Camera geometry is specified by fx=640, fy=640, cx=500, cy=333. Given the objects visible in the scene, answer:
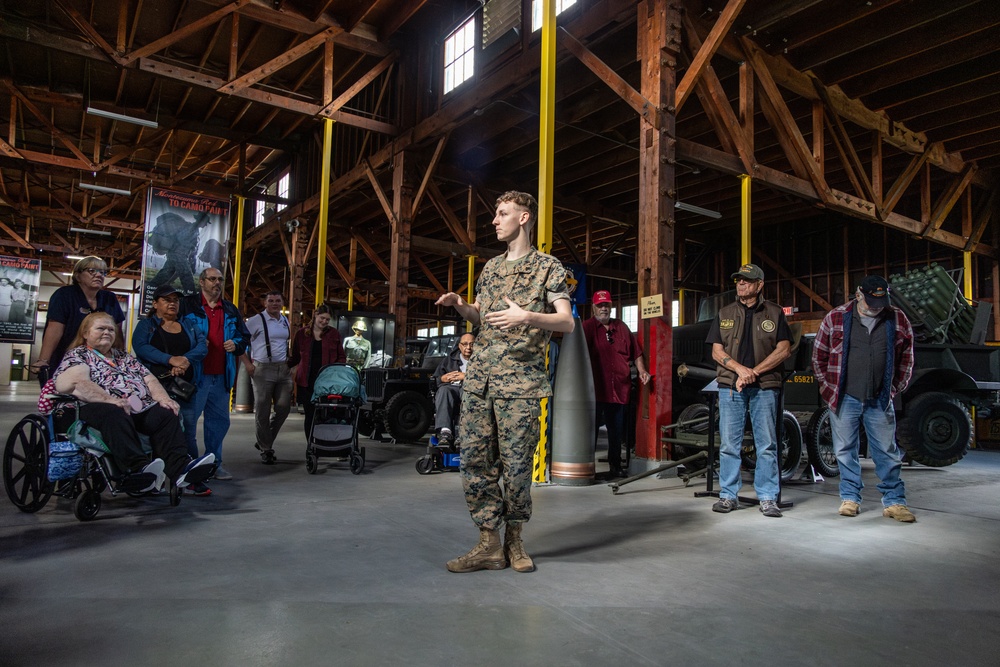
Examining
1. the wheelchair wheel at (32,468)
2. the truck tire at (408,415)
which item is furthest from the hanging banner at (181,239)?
the wheelchair wheel at (32,468)

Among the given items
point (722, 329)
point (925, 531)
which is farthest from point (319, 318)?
point (925, 531)

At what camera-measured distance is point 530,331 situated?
3.00 m

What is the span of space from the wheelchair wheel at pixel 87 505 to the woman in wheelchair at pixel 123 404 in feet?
0.75

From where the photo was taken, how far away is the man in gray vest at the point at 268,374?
21.9ft

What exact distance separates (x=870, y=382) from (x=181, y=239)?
39.6ft

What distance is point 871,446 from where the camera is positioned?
15.1ft

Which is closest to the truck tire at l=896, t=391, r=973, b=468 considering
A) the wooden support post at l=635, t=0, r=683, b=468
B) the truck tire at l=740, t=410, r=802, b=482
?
the truck tire at l=740, t=410, r=802, b=482

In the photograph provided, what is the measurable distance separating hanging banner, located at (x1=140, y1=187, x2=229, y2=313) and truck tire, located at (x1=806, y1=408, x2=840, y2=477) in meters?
10.2

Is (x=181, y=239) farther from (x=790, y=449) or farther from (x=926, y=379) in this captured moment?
(x=926, y=379)

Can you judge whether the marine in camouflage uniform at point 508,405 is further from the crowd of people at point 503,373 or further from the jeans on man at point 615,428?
the jeans on man at point 615,428

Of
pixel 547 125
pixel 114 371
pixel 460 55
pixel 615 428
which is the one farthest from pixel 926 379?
pixel 460 55

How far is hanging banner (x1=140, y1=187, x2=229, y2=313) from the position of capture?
476 inches

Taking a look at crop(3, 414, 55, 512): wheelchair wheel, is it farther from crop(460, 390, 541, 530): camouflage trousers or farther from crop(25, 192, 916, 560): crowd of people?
crop(460, 390, 541, 530): camouflage trousers

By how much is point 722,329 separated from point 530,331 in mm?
2417
